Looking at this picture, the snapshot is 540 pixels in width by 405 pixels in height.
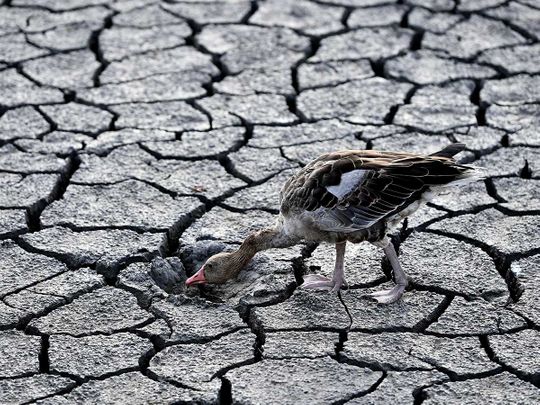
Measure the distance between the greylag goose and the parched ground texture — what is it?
0.90 feet

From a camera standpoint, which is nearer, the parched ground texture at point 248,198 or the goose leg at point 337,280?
the parched ground texture at point 248,198

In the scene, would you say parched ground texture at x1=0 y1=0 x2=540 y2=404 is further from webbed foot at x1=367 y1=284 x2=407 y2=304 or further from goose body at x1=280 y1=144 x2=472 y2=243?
goose body at x1=280 y1=144 x2=472 y2=243

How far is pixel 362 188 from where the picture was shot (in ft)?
17.2

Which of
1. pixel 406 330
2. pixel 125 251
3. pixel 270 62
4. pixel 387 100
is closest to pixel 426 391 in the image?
pixel 406 330

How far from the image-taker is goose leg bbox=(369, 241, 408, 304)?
17.6 ft

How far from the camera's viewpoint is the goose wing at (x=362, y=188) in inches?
205

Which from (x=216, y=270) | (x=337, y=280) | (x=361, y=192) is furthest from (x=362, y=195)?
(x=216, y=270)

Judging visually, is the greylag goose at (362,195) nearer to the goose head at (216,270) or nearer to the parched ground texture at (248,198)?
the goose head at (216,270)

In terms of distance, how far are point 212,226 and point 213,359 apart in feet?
4.11

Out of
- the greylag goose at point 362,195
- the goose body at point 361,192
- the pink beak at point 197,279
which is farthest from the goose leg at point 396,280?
the pink beak at point 197,279

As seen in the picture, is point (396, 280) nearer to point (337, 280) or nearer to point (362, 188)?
point (337, 280)

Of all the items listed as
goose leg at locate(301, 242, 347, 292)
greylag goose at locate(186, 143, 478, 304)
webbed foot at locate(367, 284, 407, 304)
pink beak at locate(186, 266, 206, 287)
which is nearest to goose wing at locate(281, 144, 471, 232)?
greylag goose at locate(186, 143, 478, 304)

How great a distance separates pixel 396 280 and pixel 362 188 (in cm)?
51

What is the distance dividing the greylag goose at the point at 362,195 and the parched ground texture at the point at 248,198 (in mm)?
274
